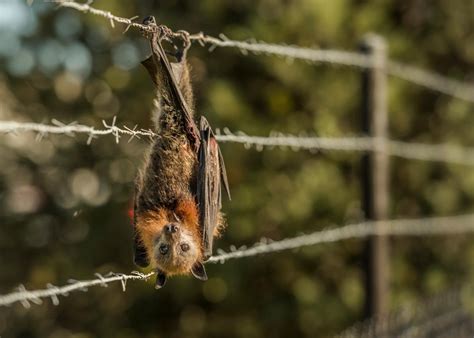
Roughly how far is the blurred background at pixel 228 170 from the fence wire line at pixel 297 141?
173 millimetres

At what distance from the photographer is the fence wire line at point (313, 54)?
2375mm

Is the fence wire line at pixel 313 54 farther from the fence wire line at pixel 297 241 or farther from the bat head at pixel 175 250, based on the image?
the fence wire line at pixel 297 241

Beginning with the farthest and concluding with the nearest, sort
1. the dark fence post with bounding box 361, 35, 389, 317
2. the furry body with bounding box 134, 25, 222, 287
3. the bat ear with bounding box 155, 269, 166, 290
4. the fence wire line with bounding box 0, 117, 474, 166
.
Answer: the dark fence post with bounding box 361, 35, 389, 317 < the bat ear with bounding box 155, 269, 166, 290 < the furry body with bounding box 134, 25, 222, 287 < the fence wire line with bounding box 0, 117, 474, 166

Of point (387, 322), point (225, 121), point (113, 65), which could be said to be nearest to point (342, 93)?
point (225, 121)

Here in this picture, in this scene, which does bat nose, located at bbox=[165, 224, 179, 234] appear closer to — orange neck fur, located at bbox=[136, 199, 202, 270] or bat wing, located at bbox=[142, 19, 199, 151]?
orange neck fur, located at bbox=[136, 199, 202, 270]

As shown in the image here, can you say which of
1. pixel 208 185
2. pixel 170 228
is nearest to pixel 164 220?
pixel 170 228

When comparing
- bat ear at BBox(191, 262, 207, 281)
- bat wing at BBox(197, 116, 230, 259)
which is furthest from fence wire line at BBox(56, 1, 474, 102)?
bat ear at BBox(191, 262, 207, 281)

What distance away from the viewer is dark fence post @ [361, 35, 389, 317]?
14.9 ft

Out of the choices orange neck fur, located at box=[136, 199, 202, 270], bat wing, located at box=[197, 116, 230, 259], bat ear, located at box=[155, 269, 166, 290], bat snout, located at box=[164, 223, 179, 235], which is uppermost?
bat wing, located at box=[197, 116, 230, 259]

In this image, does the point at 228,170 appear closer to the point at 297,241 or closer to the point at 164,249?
the point at 297,241

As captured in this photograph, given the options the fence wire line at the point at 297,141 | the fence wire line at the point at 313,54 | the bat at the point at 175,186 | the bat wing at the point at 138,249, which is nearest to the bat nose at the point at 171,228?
the bat at the point at 175,186

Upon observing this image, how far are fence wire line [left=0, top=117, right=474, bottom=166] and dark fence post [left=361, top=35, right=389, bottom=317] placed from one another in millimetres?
57

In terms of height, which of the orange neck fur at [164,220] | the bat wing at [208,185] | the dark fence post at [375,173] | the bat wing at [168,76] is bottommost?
the orange neck fur at [164,220]

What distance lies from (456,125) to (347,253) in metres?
1.32
